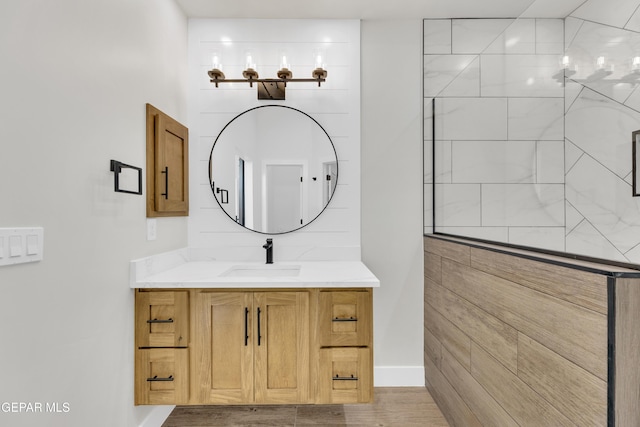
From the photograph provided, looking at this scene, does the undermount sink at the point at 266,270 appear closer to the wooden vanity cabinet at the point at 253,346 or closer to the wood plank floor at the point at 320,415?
the wooden vanity cabinet at the point at 253,346

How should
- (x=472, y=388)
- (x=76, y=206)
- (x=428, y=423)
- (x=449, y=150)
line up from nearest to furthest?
(x=76, y=206) → (x=472, y=388) → (x=428, y=423) → (x=449, y=150)

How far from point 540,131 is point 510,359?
0.90 m

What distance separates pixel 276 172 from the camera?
2.43 m

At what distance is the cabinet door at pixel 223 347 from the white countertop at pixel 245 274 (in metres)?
0.08

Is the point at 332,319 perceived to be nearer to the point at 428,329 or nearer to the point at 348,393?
the point at 348,393

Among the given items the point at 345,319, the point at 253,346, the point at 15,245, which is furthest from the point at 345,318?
the point at 15,245

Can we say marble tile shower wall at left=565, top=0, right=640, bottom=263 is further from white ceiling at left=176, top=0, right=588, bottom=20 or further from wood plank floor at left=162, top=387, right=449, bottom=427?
wood plank floor at left=162, top=387, right=449, bottom=427

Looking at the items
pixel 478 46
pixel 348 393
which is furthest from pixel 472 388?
pixel 478 46

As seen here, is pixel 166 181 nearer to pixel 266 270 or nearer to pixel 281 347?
pixel 266 270

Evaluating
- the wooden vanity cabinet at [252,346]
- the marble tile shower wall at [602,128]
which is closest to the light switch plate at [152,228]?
the wooden vanity cabinet at [252,346]

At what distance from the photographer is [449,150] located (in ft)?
7.25

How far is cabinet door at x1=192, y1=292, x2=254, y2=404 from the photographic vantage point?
1.76m

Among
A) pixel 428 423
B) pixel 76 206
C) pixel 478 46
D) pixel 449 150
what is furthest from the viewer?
pixel 478 46

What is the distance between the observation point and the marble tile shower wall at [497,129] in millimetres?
1293
